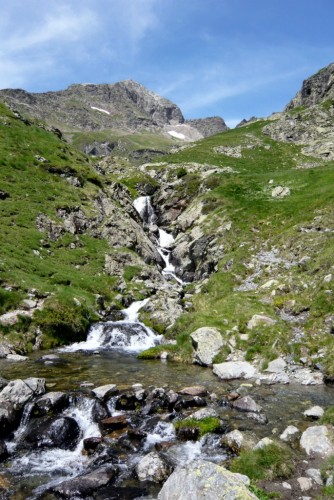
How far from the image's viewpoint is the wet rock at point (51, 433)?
47.4 feet

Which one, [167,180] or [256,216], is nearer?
[256,216]

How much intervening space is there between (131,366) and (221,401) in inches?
359

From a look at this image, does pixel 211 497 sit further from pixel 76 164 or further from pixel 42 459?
pixel 76 164

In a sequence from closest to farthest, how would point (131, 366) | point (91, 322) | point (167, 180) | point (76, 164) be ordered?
point (131, 366) → point (91, 322) → point (76, 164) → point (167, 180)

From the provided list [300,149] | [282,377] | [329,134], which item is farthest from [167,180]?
[282,377]

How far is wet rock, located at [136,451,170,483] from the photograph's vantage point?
11930mm

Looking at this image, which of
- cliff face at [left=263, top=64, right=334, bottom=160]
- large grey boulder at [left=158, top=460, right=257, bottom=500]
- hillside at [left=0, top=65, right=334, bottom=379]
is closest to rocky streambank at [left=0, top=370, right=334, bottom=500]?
large grey boulder at [left=158, top=460, right=257, bottom=500]

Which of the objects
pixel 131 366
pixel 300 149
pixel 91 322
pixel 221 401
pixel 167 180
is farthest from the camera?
pixel 300 149

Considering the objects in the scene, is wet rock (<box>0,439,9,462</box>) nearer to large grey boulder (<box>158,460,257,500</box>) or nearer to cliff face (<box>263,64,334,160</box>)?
large grey boulder (<box>158,460,257,500</box>)

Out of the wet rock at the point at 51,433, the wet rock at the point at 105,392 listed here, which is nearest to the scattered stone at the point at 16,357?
the wet rock at the point at 105,392

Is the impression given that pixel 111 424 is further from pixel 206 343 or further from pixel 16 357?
pixel 16 357

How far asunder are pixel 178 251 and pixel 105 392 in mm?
39811

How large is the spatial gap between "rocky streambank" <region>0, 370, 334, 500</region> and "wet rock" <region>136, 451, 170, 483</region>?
3cm

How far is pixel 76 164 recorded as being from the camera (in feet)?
214
